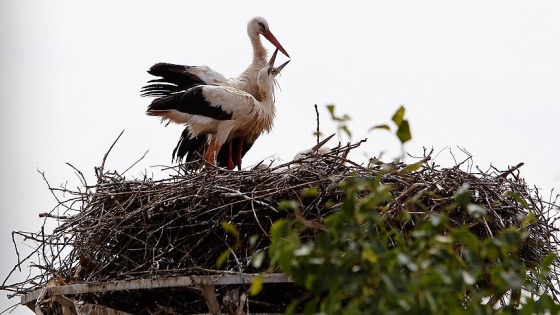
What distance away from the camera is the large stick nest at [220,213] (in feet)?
17.7

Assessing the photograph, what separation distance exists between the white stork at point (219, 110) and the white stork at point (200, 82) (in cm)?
16

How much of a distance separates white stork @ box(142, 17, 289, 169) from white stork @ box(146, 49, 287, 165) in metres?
0.16

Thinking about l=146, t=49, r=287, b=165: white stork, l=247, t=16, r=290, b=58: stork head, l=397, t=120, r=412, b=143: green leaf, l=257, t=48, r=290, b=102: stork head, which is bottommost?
l=397, t=120, r=412, b=143: green leaf

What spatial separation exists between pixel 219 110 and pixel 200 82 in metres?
0.52

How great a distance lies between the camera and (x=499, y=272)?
2.86 m

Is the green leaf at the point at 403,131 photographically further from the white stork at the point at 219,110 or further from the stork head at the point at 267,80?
the stork head at the point at 267,80

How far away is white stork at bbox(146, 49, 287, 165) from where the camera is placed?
8.05 meters

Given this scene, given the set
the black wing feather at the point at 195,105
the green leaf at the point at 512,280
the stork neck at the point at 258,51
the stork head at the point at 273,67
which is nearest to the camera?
the green leaf at the point at 512,280

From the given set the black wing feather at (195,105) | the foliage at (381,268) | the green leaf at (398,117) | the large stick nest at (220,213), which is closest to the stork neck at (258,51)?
the black wing feather at (195,105)

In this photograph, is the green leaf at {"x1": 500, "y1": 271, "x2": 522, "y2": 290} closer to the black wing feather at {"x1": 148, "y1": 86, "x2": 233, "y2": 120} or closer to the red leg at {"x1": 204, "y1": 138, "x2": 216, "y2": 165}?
the black wing feather at {"x1": 148, "y1": 86, "x2": 233, "y2": 120}

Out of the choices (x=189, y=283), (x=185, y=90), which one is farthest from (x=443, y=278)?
(x=185, y=90)

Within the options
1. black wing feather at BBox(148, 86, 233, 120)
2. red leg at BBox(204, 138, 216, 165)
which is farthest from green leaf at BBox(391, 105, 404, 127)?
red leg at BBox(204, 138, 216, 165)

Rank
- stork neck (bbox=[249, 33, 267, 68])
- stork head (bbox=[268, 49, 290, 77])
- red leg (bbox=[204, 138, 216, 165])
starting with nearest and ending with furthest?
1. red leg (bbox=[204, 138, 216, 165])
2. stork head (bbox=[268, 49, 290, 77])
3. stork neck (bbox=[249, 33, 267, 68])

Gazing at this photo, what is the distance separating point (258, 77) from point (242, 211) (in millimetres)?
3104
